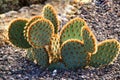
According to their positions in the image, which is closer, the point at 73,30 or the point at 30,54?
the point at 73,30

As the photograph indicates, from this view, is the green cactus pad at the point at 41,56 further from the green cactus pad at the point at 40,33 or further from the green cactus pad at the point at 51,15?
the green cactus pad at the point at 51,15

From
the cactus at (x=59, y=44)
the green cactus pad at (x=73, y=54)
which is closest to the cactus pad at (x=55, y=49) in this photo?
the cactus at (x=59, y=44)

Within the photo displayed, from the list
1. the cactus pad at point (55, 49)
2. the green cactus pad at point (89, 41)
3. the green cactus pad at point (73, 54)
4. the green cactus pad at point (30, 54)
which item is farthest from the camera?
the green cactus pad at point (30, 54)

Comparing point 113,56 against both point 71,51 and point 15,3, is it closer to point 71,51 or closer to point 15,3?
point 71,51

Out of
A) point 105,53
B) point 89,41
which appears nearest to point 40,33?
point 89,41

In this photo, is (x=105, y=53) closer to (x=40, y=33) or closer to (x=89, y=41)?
(x=89, y=41)

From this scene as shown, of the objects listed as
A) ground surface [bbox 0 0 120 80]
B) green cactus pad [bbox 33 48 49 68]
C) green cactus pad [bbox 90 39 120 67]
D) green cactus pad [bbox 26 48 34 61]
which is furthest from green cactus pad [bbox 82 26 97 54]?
green cactus pad [bbox 26 48 34 61]

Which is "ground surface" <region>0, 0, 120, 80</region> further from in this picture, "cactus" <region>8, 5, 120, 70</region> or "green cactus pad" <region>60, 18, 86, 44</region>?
"green cactus pad" <region>60, 18, 86, 44</region>
